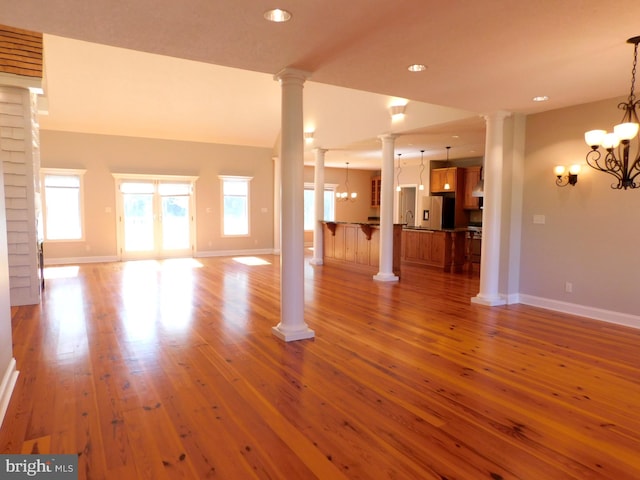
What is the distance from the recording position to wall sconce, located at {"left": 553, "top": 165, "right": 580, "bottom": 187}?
16.3ft

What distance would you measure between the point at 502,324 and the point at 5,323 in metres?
4.74

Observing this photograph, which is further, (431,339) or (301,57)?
(431,339)

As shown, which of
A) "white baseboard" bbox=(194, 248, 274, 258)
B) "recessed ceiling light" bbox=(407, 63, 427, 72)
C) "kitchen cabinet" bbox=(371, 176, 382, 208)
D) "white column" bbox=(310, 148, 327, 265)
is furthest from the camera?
"kitchen cabinet" bbox=(371, 176, 382, 208)

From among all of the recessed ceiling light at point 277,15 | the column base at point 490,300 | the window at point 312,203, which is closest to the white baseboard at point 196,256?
the window at point 312,203

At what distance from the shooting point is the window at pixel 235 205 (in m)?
11.1

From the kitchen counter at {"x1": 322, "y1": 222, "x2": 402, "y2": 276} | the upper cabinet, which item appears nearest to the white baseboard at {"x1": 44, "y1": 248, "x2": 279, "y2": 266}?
the kitchen counter at {"x1": 322, "y1": 222, "x2": 402, "y2": 276}

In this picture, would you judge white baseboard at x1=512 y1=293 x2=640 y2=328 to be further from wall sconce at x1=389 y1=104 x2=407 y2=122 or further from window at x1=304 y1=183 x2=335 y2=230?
window at x1=304 y1=183 x2=335 y2=230

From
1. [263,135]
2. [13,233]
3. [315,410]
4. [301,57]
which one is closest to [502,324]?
[315,410]

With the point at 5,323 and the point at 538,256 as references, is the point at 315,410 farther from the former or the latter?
the point at 538,256

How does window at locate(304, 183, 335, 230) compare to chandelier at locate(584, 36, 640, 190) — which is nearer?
chandelier at locate(584, 36, 640, 190)

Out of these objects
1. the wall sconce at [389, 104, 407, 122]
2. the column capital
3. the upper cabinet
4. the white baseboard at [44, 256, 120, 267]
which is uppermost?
the wall sconce at [389, 104, 407, 122]

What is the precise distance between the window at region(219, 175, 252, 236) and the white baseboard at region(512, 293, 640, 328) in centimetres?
770

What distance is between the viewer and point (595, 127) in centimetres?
480

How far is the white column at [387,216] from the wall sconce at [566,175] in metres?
2.80
